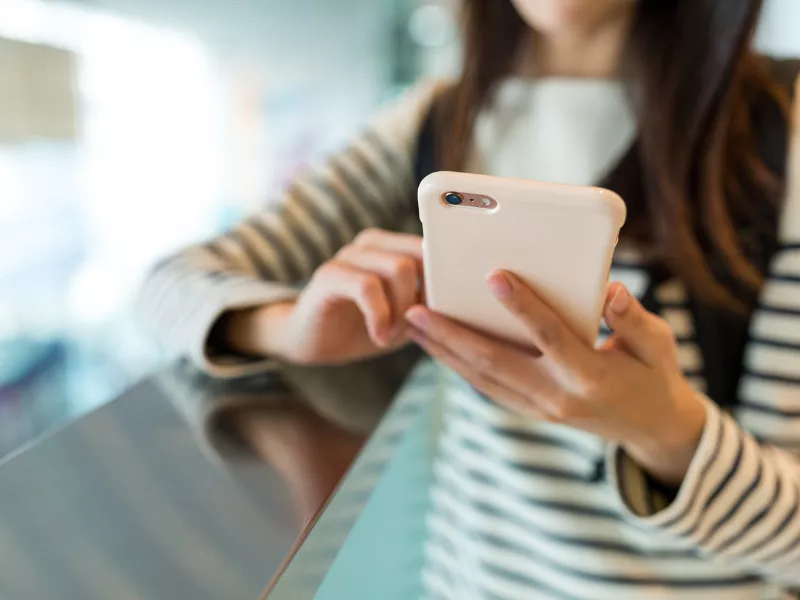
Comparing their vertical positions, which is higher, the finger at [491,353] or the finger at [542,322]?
the finger at [542,322]

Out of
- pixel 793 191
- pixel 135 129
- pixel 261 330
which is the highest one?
pixel 793 191

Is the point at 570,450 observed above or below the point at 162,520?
below

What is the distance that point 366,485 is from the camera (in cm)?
32

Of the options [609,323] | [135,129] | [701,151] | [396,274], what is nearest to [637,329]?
[609,323]

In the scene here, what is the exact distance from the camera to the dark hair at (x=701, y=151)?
42 centimetres

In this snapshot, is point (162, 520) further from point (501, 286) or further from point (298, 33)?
point (298, 33)

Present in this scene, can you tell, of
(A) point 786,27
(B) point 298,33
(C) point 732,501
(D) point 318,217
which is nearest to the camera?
(C) point 732,501

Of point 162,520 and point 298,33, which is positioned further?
point 298,33

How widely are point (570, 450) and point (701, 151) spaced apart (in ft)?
0.78

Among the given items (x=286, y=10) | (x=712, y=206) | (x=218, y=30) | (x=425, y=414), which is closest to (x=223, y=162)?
(x=218, y=30)

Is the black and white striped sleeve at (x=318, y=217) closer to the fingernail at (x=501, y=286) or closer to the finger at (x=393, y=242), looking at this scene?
the finger at (x=393, y=242)

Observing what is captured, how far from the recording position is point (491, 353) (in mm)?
291

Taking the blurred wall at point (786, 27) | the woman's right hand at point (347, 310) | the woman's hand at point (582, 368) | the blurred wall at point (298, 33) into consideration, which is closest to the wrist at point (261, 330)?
the woman's right hand at point (347, 310)

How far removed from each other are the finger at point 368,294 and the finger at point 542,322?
92mm
